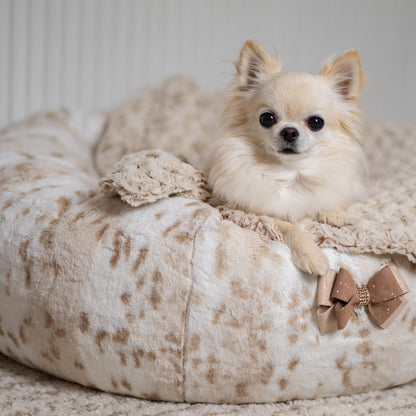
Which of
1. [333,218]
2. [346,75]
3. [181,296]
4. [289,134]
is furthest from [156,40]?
[181,296]

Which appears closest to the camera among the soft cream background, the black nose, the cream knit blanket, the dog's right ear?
the black nose

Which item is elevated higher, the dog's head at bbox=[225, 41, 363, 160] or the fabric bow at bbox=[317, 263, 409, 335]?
the dog's head at bbox=[225, 41, 363, 160]

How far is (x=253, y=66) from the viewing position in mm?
1547

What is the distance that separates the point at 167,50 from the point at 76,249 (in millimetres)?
2021

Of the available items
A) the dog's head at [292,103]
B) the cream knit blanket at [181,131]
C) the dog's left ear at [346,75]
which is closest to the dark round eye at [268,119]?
the dog's head at [292,103]

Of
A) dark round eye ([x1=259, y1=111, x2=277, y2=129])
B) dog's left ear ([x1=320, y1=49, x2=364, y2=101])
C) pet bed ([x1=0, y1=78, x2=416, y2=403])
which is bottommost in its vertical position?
pet bed ([x1=0, y1=78, x2=416, y2=403])

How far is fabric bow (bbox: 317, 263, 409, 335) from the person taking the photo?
1.20 metres

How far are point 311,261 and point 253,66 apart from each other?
72cm

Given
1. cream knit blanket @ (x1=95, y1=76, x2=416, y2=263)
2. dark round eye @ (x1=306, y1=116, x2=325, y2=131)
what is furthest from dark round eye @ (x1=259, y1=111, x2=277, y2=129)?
cream knit blanket @ (x1=95, y1=76, x2=416, y2=263)

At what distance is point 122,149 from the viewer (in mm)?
2488

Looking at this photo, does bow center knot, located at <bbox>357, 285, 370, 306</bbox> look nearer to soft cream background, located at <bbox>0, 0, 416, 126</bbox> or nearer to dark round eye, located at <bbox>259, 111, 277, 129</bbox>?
dark round eye, located at <bbox>259, 111, 277, 129</bbox>

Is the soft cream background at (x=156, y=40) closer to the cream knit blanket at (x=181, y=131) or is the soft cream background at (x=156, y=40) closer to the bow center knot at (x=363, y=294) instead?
the cream knit blanket at (x=181, y=131)

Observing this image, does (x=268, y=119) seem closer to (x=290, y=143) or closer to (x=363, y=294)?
(x=290, y=143)

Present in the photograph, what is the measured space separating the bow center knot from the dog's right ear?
74 centimetres
